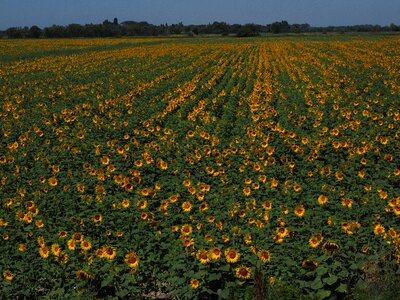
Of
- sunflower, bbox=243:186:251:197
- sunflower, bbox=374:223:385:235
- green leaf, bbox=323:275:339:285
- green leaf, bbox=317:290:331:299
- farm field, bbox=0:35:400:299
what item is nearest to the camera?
green leaf, bbox=317:290:331:299

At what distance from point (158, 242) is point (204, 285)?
3.85ft

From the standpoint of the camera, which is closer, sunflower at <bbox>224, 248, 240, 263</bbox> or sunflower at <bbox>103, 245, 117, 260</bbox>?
sunflower at <bbox>224, 248, 240, 263</bbox>

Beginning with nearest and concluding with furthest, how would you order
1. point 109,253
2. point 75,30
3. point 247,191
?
point 109,253 → point 247,191 → point 75,30

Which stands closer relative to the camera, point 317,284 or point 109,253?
point 317,284

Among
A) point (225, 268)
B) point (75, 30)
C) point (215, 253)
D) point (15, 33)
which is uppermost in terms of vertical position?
point (75, 30)

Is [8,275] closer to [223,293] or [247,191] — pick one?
[223,293]

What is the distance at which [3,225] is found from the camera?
5.71 m

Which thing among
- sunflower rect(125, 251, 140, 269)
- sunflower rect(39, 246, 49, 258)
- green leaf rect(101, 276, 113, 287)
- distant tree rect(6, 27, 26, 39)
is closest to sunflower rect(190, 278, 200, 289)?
sunflower rect(125, 251, 140, 269)

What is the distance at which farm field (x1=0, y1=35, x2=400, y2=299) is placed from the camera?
4.45 m

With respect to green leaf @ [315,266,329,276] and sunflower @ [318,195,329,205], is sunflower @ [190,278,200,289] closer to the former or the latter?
green leaf @ [315,266,329,276]

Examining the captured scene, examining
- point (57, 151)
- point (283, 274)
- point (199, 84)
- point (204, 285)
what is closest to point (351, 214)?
point (283, 274)

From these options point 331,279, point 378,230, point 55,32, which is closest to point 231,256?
point 331,279

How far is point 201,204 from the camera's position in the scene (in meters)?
5.97

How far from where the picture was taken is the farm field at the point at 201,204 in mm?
4453
